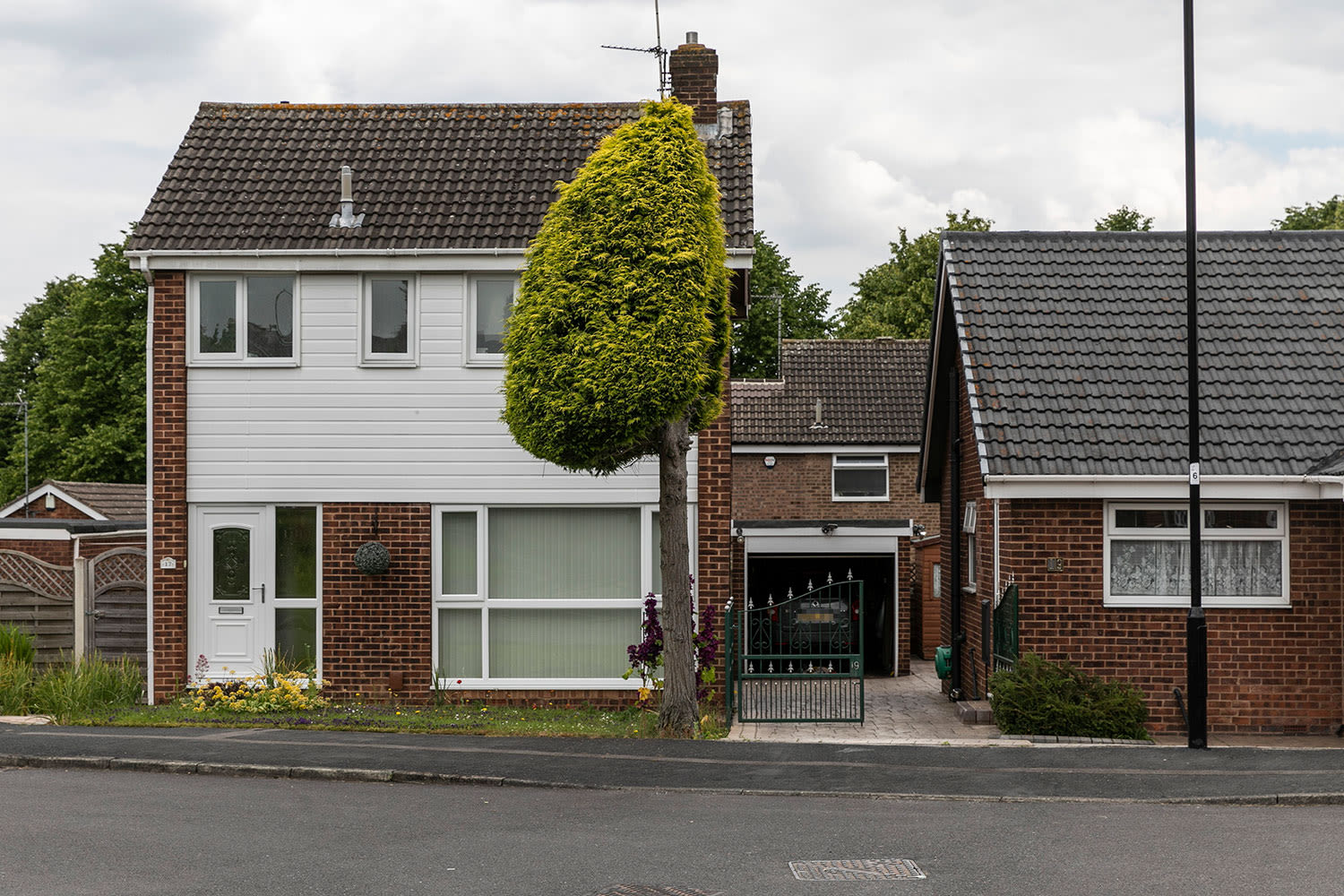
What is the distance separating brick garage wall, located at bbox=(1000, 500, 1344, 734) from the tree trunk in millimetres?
3662

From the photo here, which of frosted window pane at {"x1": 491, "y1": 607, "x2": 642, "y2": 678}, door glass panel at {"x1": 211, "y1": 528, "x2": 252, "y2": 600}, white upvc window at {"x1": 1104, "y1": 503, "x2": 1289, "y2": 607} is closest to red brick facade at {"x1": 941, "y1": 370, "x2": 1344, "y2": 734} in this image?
white upvc window at {"x1": 1104, "y1": 503, "x2": 1289, "y2": 607}

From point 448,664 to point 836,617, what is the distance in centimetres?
760

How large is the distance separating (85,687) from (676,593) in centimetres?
704

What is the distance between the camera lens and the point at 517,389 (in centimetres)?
1339

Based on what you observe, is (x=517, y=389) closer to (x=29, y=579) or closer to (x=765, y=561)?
(x=29, y=579)

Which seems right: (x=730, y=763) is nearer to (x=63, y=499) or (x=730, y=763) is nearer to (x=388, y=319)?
(x=388, y=319)

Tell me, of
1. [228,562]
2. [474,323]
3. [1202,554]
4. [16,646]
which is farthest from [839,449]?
[16,646]

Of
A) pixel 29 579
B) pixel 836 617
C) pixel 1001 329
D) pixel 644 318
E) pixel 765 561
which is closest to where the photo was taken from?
pixel 644 318

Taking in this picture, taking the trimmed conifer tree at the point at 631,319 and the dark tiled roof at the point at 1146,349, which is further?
the dark tiled roof at the point at 1146,349

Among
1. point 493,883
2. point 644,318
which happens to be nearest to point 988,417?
point 644,318

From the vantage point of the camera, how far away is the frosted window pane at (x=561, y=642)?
1656 cm

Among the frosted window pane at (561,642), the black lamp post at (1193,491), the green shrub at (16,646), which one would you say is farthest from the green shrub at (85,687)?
the black lamp post at (1193,491)

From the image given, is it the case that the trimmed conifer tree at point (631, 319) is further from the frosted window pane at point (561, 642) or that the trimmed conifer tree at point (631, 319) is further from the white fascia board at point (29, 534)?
the white fascia board at point (29, 534)

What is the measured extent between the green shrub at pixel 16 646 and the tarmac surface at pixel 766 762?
88.7 inches
